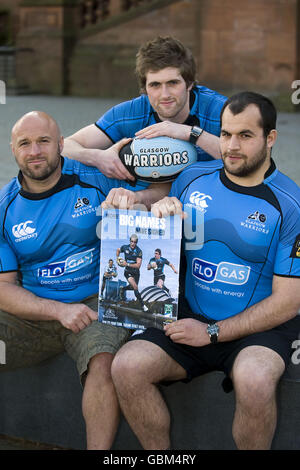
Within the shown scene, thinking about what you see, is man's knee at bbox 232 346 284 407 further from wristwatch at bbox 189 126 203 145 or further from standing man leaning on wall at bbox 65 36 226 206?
wristwatch at bbox 189 126 203 145

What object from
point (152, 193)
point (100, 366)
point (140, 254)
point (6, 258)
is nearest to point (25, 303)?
point (6, 258)

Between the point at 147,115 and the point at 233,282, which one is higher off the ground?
the point at 147,115

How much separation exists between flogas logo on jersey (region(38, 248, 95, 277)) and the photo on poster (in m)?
0.24

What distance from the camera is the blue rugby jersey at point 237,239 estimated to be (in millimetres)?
3414

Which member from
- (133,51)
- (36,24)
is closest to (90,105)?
(133,51)

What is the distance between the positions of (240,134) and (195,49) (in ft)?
46.4

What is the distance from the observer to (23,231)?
12.3ft

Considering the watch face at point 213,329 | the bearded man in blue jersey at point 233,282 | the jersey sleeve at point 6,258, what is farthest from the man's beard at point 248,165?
the jersey sleeve at point 6,258

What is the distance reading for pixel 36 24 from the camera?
18938mm

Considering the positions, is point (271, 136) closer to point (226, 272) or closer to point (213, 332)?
point (226, 272)

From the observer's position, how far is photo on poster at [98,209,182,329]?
3.49m

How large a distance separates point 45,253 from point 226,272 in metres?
0.90
